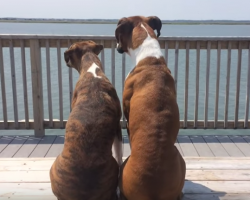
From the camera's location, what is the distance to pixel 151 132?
2.51 meters

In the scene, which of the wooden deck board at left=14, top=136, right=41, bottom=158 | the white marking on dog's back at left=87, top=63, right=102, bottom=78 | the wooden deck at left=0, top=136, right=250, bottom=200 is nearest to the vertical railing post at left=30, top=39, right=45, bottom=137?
the wooden deck board at left=14, top=136, right=41, bottom=158

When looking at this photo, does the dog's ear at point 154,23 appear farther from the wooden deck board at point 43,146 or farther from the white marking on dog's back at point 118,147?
the wooden deck board at point 43,146

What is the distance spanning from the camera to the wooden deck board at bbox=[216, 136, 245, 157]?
4.93 metres

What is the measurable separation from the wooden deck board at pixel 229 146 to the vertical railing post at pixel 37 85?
274 cm

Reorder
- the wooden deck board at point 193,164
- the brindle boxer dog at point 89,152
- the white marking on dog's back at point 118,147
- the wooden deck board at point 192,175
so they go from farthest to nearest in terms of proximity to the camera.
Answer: the wooden deck board at point 193,164 < the wooden deck board at point 192,175 < the white marking on dog's back at point 118,147 < the brindle boxer dog at point 89,152

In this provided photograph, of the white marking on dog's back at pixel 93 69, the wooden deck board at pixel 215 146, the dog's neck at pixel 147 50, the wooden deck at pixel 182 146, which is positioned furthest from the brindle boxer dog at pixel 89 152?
the wooden deck board at pixel 215 146

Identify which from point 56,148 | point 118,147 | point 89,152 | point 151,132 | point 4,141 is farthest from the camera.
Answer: point 4,141

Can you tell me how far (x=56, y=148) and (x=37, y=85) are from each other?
3.36 feet

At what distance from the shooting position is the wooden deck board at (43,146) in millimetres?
4914

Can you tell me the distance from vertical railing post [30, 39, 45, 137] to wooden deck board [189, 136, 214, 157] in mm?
2331

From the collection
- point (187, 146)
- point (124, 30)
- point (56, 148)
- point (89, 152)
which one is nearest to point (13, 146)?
point (56, 148)

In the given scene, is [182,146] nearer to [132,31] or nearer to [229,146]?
[229,146]

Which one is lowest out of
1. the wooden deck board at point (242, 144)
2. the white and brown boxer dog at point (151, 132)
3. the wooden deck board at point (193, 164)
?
the wooden deck board at point (242, 144)

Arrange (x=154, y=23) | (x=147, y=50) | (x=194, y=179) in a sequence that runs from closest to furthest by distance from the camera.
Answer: (x=147, y=50) → (x=154, y=23) → (x=194, y=179)
